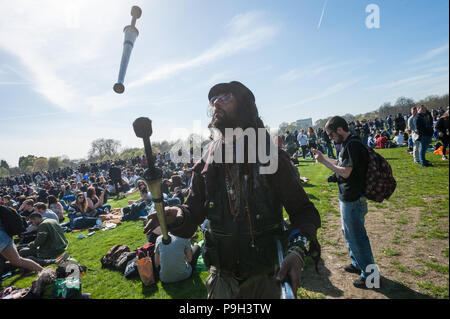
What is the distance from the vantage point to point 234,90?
226 centimetres

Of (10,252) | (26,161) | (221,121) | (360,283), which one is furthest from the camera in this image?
(26,161)

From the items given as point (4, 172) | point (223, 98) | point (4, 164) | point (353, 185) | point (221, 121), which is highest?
point (4, 164)

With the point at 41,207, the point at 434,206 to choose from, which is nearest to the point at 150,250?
the point at 41,207

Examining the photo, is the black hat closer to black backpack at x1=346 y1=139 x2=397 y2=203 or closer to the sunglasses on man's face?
the sunglasses on man's face

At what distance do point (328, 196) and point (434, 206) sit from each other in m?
3.42

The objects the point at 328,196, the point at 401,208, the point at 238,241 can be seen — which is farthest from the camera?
the point at 328,196

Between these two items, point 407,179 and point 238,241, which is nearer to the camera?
point 238,241

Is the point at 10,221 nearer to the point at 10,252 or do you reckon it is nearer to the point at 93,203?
the point at 10,252

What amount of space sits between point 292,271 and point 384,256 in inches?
184

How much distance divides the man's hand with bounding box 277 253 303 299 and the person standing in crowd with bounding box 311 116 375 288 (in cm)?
248

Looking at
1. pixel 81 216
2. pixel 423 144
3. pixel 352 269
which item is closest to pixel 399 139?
pixel 423 144
